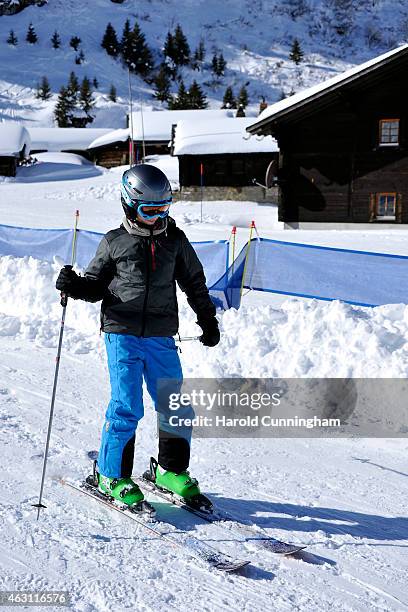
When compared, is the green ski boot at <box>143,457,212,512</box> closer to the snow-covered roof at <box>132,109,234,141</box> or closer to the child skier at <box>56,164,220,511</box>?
the child skier at <box>56,164,220,511</box>

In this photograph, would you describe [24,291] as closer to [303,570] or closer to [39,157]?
[303,570]

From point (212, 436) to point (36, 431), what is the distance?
1482 millimetres

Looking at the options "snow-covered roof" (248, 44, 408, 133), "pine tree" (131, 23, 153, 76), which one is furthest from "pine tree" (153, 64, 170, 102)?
"snow-covered roof" (248, 44, 408, 133)

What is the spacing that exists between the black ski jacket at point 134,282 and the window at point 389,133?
21051 mm

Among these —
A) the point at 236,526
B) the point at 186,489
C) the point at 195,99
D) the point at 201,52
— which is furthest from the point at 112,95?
the point at 236,526

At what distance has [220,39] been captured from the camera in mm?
116062

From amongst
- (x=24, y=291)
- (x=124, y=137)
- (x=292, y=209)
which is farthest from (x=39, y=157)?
(x=24, y=291)

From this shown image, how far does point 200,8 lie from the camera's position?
12756 cm

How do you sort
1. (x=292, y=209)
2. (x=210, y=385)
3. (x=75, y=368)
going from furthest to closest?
(x=292, y=209)
(x=75, y=368)
(x=210, y=385)

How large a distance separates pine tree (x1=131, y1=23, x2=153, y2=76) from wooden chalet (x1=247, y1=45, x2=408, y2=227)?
87.4 m

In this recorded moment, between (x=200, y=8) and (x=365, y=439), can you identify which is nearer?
(x=365, y=439)

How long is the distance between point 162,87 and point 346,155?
75084mm

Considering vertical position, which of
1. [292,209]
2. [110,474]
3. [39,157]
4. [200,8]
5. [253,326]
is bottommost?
[110,474]

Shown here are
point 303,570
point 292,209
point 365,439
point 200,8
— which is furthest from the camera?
point 200,8
